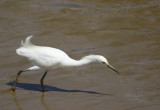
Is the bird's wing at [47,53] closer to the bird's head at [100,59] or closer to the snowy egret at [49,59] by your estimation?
the snowy egret at [49,59]

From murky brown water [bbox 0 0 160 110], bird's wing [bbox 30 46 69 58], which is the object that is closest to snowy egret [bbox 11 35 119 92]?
bird's wing [bbox 30 46 69 58]

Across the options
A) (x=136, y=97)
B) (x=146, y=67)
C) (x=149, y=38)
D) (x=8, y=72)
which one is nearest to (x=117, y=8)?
(x=149, y=38)

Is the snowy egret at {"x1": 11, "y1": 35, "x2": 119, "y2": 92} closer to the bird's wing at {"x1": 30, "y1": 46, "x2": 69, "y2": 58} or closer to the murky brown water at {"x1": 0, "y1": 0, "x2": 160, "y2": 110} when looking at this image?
the bird's wing at {"x1": 30, "y1": 46, "x2": 69, "y2": 58}

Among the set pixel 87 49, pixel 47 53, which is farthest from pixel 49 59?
pixel 87 49

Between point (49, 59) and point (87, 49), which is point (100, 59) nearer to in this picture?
point (49, 59)

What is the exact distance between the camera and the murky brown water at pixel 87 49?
23.7 feet

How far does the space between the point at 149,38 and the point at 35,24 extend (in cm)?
353

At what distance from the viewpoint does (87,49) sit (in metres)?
10.2

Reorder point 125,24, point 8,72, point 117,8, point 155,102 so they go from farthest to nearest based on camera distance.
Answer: point 117,8 < point 125,24 < point 8,72 < point 155,102

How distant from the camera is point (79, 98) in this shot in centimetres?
730

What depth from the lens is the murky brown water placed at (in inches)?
284

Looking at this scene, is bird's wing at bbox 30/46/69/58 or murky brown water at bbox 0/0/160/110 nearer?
murky brown water at bbox 0/0/160/110

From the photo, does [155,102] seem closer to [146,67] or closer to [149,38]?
[146,67]

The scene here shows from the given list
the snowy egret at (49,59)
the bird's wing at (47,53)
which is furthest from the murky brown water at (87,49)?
the bird's wing at (47,53)
